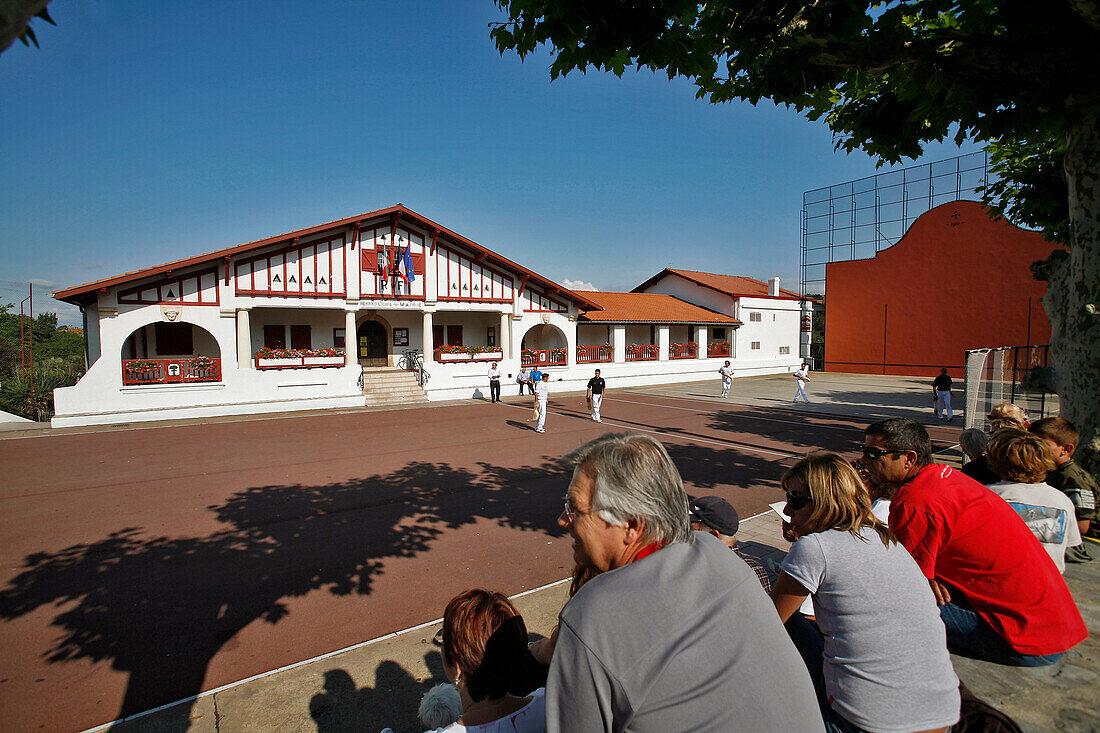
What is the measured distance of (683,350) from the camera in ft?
108

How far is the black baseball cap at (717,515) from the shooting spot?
11.1 ft

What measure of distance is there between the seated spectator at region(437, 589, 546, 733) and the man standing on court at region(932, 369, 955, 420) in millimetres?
18198

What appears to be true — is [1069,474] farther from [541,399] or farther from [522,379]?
[522,379]

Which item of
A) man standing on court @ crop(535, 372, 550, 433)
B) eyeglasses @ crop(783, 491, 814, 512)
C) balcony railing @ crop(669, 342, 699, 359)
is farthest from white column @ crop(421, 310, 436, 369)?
eyeglasses @ crop(783, 491, 814, 512)

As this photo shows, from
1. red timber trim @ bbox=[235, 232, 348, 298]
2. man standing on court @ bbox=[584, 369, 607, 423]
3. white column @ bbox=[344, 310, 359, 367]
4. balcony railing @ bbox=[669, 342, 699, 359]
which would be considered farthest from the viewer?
balcony railing @ bbox=[669, 342, 699, 359]

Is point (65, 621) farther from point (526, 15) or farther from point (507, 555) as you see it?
point (526, 15)

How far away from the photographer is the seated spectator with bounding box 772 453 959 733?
2.03m

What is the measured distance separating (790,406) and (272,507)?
17.5 m

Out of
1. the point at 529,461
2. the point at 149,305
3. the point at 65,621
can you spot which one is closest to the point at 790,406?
the point at 529,461

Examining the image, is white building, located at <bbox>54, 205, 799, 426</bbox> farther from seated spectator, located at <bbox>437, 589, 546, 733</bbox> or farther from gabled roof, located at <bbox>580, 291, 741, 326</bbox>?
seated spectator, located at <bbox>437, 589, 546, 733</bbox>

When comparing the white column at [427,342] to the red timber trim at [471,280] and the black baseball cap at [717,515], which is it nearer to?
the red timber trim at [471,280]

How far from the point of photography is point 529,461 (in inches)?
419

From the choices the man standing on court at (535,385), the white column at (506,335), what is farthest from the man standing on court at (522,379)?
the white column at (506,335)

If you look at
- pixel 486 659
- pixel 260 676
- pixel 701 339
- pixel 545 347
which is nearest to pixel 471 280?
pixel 545 347
